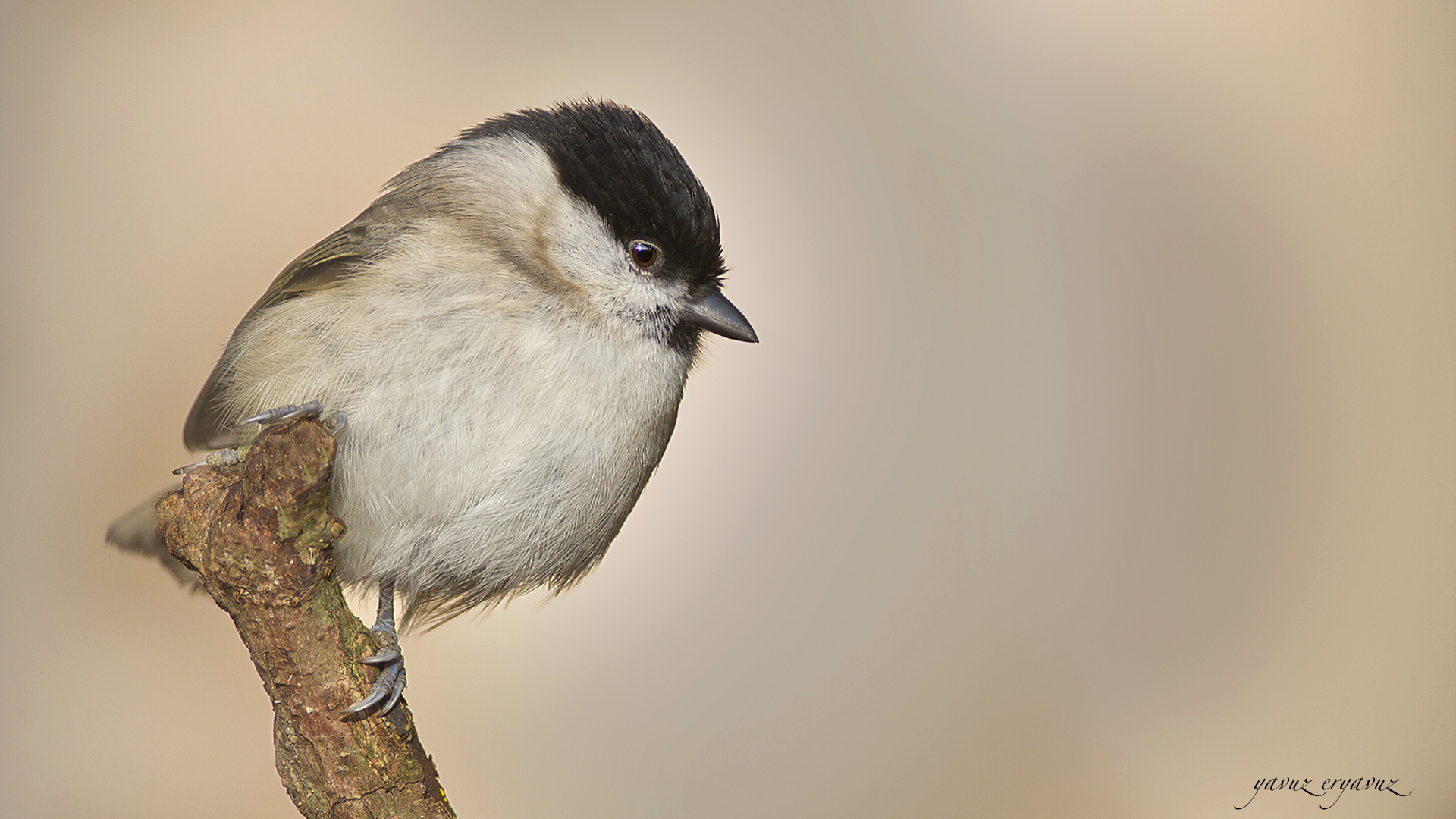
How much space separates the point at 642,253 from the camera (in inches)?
49.0

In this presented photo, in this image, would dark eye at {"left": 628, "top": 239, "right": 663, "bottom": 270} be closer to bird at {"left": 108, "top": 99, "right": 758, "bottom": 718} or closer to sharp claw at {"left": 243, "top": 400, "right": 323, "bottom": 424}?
bird at {"left": 108, "top": 99, "right": 758, "bottom": 718}

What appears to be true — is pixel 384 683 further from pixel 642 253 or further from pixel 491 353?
pixel 642 253

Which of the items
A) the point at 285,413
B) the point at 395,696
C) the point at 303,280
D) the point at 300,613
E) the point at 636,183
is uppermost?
the point at 636,183

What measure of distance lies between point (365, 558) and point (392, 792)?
0.92 ft

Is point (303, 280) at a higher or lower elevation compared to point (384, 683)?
higher

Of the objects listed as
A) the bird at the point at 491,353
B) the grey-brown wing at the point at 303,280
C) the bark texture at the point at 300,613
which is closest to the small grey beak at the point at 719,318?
the bird at the point at 491,353

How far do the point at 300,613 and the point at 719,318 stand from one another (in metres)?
0.60

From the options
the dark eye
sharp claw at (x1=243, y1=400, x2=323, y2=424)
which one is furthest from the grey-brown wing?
the dark eye

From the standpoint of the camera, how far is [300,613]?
3.33 feet

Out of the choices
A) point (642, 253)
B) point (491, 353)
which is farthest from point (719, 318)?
point (491, 353)

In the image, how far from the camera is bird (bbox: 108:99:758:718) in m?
1.09

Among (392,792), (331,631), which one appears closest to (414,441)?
(331,631)

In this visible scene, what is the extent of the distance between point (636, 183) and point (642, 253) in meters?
0.09

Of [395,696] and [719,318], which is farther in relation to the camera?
[719,318]
